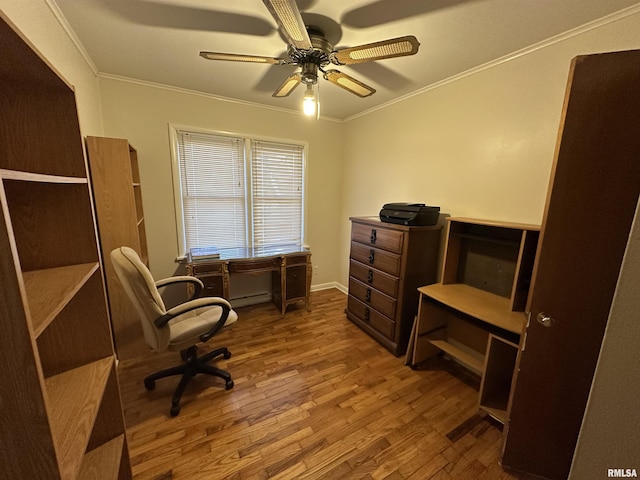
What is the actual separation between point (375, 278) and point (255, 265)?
1298 mm

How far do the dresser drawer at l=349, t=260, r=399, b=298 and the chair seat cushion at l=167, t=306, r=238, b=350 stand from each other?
1.36m

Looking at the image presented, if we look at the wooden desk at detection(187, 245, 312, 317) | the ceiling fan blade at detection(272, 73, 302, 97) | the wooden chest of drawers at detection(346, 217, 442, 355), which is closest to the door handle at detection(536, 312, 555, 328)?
the wooden chest of drawers at detection(346, 217, 442, 355)

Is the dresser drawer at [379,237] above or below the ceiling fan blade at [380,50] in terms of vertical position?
below

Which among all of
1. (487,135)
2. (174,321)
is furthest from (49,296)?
(487,135)

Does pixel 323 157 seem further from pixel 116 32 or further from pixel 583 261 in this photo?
pixel 583 261

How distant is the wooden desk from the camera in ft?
8.32

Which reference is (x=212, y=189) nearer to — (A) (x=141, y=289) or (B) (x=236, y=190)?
(B) (x=236, y=190)

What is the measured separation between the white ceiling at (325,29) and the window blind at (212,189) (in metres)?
0.73

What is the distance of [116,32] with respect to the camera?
5.48 ft

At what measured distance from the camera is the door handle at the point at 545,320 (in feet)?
3.79

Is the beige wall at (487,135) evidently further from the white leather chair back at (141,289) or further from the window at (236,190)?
the white leather chair back at (141,289)

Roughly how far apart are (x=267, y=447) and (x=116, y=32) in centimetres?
282

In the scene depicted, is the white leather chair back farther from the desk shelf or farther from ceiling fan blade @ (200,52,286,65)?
the desk shelf

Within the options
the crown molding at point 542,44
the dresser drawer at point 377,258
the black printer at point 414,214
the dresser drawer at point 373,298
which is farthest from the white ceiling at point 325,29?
the dresser drawer at point 373,298
